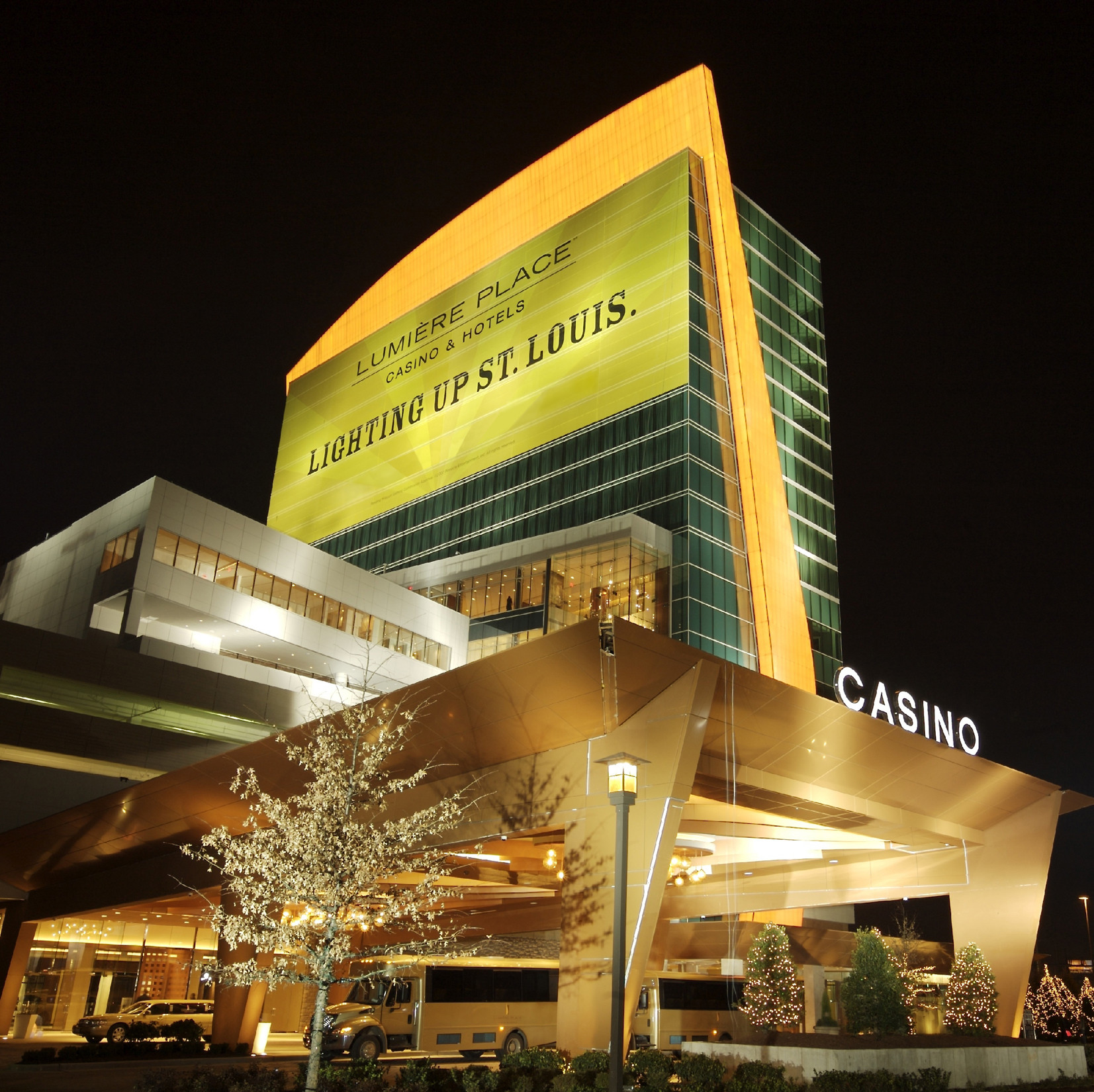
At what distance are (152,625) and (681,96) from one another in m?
65.4

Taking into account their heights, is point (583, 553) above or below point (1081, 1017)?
above

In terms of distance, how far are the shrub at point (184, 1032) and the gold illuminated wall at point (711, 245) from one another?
48.9 m

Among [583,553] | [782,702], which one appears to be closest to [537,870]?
[782,702]

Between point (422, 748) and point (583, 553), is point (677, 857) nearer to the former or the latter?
point (422, 748)

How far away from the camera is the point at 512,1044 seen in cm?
3139

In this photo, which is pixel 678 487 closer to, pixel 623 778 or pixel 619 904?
pixel 623 778

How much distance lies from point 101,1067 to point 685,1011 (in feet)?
66.7

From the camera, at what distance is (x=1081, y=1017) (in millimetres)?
61531

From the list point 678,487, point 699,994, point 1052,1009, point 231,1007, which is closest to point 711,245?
point 678,487

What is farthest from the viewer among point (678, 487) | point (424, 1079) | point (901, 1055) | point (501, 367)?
point (501, 367)

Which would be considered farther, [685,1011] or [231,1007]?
[685,1011]

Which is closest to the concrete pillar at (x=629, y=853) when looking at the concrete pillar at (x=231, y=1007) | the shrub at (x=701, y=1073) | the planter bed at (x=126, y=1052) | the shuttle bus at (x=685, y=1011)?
the shrub at (x=701, y=1073)

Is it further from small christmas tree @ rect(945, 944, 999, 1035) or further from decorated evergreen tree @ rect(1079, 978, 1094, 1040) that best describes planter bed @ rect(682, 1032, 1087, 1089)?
decorated evergreen tree @ rect(1079, 978, 1094, 1040)

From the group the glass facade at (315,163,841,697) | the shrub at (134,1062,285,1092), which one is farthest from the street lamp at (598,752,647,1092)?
the glass facade at (315,163,841,697)
